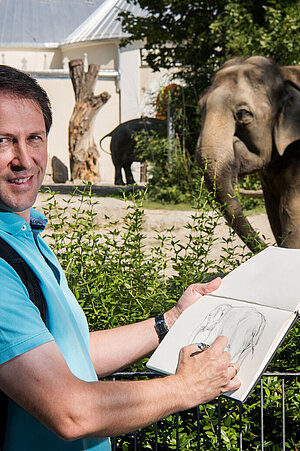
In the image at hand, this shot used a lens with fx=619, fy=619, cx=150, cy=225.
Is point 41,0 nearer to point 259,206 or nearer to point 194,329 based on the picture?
point 259,206

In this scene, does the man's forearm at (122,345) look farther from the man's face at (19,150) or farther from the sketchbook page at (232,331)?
the man's face at (19,150)

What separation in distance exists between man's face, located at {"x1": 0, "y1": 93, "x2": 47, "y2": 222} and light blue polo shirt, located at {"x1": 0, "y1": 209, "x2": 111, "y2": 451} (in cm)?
6

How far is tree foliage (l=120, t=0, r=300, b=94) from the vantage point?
11125 mm

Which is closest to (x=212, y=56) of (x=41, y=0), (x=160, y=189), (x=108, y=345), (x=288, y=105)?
(x=160, y=189)

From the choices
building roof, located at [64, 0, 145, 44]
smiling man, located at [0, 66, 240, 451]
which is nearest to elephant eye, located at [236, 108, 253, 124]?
smiling man, located at [0, 66, 240, 451]

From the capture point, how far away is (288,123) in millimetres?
5383

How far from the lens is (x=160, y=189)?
12586mm

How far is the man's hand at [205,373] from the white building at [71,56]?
15759 millimetres

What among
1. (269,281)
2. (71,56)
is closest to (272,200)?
(269,281)

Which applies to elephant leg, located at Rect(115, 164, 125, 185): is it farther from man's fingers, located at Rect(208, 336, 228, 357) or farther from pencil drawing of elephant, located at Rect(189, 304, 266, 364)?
man's fingers, located at Rect(208, 336, 228, 357)

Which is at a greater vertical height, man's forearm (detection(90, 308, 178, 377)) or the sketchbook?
the sketchbook

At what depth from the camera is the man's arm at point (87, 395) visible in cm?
136

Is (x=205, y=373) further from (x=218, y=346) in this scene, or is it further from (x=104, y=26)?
(x=104, y=26)

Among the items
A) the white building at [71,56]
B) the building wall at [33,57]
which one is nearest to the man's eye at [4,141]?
the white building at [71,56]
